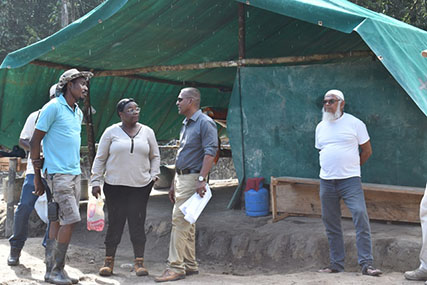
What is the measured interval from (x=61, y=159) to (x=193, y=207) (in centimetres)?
130

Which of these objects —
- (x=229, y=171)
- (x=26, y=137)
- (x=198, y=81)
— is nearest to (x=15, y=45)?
(x=229, y=171)

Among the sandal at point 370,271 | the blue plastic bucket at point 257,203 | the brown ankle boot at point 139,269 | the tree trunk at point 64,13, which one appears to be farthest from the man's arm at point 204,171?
the tree trunk at point 64,13

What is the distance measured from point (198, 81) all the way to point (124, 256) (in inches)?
229

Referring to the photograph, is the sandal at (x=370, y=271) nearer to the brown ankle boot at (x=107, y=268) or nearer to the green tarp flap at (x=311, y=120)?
the green tarp flap at (x=311, y=120)

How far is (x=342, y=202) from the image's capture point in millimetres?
6875

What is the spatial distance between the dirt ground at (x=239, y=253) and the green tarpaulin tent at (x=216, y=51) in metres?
1.05

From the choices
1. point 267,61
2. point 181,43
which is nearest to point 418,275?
point 267,61

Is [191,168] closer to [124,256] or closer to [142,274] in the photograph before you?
[142,274]

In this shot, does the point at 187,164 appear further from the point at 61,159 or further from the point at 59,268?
the point at 59,268

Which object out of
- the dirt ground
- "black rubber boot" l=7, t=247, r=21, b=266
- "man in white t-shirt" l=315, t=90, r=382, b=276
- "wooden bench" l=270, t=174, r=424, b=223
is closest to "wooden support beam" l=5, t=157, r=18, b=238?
the dirt ground

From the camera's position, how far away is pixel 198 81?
11.9 metres

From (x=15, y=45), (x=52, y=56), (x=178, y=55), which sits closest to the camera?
(x=52, y=56)

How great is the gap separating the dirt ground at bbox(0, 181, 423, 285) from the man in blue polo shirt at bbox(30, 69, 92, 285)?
47cm

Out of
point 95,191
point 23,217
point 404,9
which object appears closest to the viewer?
point 95,191
